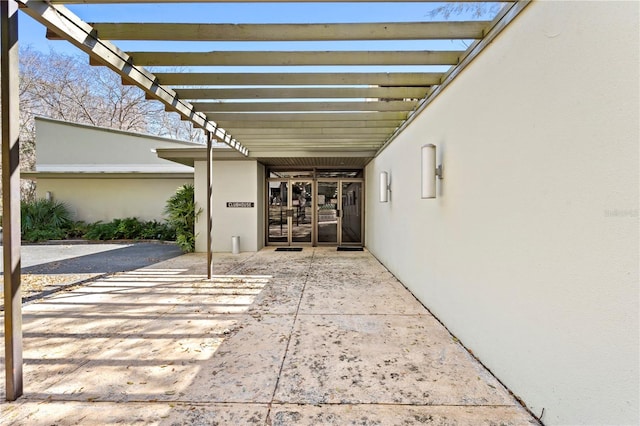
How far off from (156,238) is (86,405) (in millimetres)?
10992

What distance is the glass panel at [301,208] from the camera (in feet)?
34.8

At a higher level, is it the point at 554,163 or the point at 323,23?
the point at 323,23

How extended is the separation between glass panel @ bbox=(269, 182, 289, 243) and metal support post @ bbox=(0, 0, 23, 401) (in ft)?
27.3

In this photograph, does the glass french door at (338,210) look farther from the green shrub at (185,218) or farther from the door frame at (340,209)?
the green shrub at (185,218)

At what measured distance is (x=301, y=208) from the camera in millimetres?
10648

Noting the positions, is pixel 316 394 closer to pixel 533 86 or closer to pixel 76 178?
pixel 533 86

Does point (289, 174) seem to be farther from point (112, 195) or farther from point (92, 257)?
point (112, 195)

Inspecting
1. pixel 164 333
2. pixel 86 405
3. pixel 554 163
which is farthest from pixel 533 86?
pixel 164 333

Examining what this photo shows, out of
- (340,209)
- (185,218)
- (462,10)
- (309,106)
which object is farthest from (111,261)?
(462,10)

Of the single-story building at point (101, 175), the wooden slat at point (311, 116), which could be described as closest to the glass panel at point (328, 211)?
the wooden slat at point (311, 116)

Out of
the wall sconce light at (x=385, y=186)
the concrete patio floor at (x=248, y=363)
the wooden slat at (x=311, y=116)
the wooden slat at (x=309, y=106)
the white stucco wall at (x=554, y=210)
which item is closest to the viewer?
the white stucco wall at (x=554, y=210)

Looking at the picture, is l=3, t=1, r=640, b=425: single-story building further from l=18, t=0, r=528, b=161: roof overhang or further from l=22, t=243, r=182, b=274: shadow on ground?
l=22, t=243, r=182, b=274: shadow on ground

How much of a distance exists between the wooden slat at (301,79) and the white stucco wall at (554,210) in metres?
0.60

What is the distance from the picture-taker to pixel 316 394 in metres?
2.32
